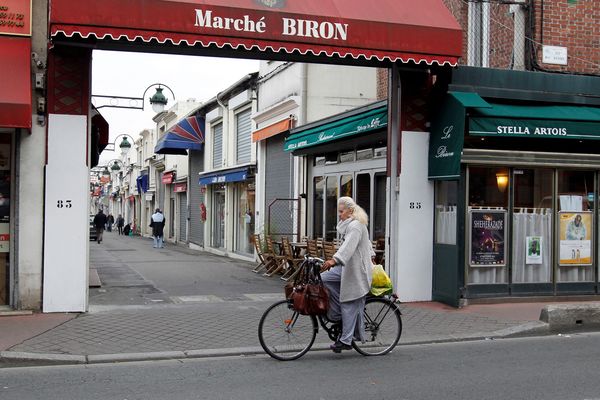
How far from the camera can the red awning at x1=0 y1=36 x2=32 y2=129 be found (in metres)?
8.23

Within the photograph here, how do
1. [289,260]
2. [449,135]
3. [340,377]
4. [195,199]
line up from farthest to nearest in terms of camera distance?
[195,199], [289,260], [449,135], [340,377]

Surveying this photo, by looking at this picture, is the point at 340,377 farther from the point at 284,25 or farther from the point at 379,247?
the point at 379,247

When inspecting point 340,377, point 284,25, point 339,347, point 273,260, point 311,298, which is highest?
point 284,25

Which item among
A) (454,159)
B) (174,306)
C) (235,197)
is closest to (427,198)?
(454,159)

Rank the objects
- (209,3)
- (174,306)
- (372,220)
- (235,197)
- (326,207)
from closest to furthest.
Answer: (209,3) → (174,306) → (372,220) → (326,207) → (235,197)

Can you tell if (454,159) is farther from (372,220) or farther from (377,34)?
(372,220)

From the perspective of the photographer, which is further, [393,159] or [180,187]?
[180,187]

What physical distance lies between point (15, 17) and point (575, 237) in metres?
9.65

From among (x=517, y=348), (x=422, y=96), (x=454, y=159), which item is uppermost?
(x=422, y=96)

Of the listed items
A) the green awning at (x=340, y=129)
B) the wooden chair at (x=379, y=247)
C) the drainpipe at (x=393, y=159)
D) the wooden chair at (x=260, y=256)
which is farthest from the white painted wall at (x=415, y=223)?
the wooden chair at (x=260, y=256)

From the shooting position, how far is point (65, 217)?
30.6 feet

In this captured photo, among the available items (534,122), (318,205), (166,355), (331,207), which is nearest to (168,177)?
(318,205)

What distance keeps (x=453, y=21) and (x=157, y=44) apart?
15.1 feet

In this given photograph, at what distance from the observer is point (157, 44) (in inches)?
361
